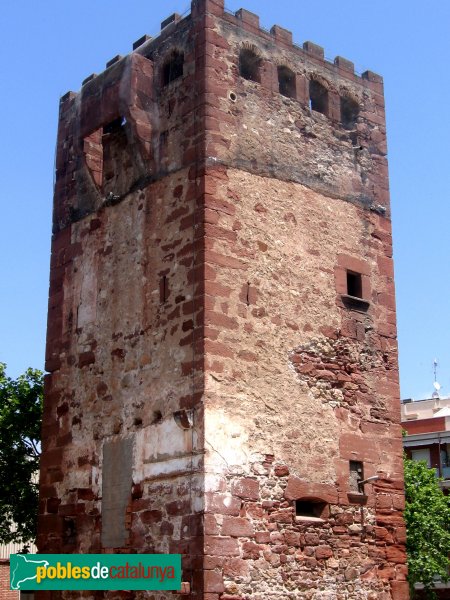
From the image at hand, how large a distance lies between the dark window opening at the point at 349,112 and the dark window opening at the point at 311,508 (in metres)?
Result: 6.03

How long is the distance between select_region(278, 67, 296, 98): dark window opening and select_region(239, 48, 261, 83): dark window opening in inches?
18.9

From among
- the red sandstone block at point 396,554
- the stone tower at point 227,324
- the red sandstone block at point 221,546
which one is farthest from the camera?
the red sandstone block at point 396,554

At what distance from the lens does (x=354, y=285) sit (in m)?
14.4

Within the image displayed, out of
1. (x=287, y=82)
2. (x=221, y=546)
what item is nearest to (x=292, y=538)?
(x=221, y=546)

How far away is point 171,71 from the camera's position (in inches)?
551

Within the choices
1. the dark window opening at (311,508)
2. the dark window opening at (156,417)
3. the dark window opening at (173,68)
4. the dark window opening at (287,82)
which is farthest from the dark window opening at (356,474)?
the dark window opening at (173,68)

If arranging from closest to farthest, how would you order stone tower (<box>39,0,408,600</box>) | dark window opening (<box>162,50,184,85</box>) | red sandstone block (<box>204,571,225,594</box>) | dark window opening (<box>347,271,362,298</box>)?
red sandstone block (<box>204,571,225,594</box>)
stone tower (<box>39,0,408,600</box>)
dark window opening (<box>162,50,184,85</box>)
dark window opening (<box>347,271,362,298</box>)

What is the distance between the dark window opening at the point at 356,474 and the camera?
13242mm

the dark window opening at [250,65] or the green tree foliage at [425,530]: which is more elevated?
the dark window opening at [250,65]

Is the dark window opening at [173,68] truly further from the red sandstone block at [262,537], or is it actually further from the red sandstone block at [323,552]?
the red sandstone block at [323,552]

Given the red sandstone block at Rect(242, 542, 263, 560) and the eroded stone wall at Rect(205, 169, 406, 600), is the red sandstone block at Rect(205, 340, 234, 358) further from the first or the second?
the red sandstone block at Rect(242, 542, 263, 560)

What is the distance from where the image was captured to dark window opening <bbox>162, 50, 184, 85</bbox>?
13883mm

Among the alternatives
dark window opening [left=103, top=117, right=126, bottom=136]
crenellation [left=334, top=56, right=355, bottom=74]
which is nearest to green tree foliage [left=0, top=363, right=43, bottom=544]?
dark window opening [left=103, top=117, right=126, bottom=136]

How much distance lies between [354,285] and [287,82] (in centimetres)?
324
